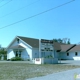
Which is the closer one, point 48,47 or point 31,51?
point 48,47

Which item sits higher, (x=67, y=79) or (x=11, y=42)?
(x=11, y=42)

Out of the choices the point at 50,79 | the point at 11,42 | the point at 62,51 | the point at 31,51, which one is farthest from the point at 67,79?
the point at 62,51

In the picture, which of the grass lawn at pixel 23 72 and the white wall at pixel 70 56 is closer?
the grass lawn at pixel 23 72

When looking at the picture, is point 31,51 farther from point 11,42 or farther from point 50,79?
→ point 50,79

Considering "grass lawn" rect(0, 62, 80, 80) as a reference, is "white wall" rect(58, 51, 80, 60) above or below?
above

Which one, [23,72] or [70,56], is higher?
[70,56]

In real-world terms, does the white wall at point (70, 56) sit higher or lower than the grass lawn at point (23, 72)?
higher

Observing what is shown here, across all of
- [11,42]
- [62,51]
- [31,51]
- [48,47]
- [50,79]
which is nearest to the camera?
[50,79]

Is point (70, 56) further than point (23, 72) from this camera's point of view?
Yes

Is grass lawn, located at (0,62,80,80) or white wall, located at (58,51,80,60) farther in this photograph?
white wall, located at (58,51,80,60)

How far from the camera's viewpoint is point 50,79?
527 inches

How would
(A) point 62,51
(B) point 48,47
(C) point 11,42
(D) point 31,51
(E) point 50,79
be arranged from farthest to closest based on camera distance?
(A) point 62,51 < (C) point 11,42 < (D) point 31,51 < (B) point 48,47 < (E) point 50,79

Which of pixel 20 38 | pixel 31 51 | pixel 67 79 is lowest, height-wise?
pixel 67 79

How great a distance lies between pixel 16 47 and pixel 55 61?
18112mm
